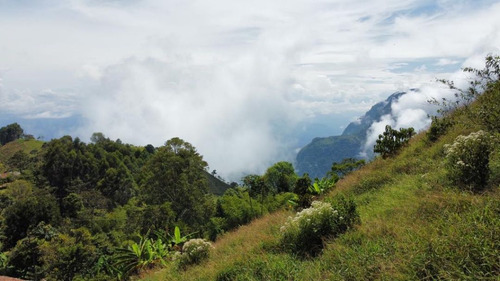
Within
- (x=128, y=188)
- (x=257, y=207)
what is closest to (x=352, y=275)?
(x=257, y=207)

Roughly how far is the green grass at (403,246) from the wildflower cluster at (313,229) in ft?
1.02

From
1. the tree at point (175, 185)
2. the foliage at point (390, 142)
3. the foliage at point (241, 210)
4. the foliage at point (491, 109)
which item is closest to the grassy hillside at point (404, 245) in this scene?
the foliage at point (491, 109)

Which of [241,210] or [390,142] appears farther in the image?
[241,210]

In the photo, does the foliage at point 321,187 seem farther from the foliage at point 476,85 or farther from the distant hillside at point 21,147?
the distant hillside at point 21,147

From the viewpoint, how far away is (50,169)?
62750 mm

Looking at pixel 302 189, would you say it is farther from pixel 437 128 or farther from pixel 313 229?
pixel 313 229

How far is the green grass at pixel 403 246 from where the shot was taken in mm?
3383

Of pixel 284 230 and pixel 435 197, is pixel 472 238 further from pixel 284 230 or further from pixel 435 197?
pixel 284 230

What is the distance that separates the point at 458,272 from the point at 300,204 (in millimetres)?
8264

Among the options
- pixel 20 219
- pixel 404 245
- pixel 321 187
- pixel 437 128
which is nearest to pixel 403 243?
pixel 404 245

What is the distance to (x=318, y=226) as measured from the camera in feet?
19.4

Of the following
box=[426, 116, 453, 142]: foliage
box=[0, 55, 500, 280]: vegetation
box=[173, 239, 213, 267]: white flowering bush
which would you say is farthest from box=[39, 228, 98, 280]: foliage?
box=[426, 116, 453, 142]: foliage

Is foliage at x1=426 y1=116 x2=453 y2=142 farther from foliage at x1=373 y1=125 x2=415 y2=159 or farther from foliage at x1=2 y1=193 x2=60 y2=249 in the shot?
foliage at x1=2 y1=193 x2=60 y2=249

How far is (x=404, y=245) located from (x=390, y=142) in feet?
32.0
